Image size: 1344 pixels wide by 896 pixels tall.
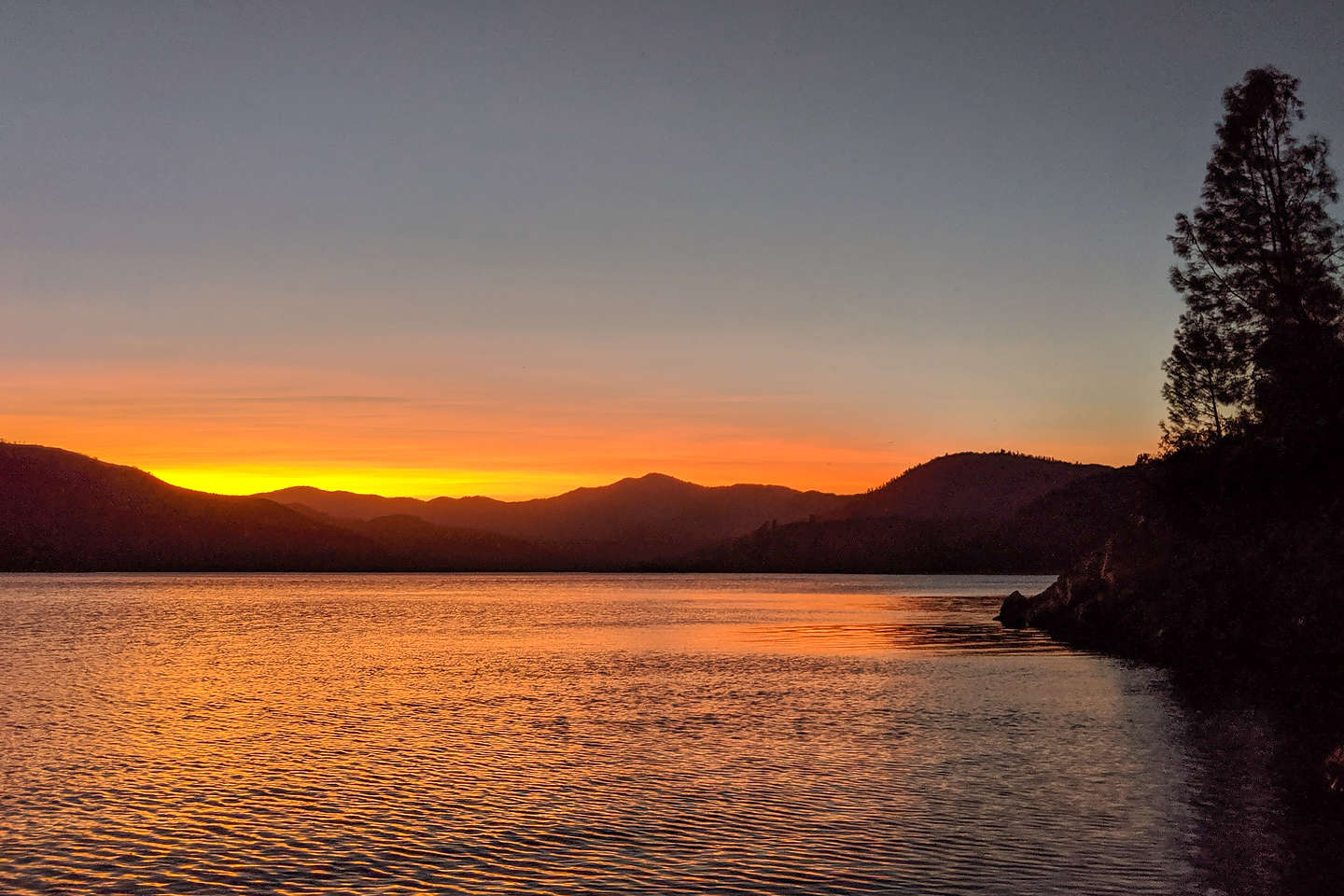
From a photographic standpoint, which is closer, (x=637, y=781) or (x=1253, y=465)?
(x=637, y=781)

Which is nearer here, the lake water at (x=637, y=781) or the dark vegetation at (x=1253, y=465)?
the lake water at (x=637, y=781)

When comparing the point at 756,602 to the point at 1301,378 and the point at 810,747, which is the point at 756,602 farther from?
the point at 810,747

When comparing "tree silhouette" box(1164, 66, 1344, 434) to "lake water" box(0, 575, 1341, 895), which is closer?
"lake water" box(0, 575, 1341, 895)

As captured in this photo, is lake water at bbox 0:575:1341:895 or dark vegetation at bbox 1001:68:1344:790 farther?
dark vegetation at bbox 1001:68:1344:790

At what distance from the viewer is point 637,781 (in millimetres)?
23438

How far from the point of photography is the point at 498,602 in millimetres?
146000

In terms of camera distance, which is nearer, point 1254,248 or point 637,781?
point 637,781

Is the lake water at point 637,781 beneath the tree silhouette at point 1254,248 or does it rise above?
beneath

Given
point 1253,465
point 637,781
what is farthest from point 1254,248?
point 637,781

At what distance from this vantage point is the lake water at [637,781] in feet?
53.8

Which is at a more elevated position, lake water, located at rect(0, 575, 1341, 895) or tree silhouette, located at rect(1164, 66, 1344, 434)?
tree silhouette, located at rect(1164, 66, 1344, 434)

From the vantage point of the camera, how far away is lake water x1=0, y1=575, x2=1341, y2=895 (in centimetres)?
1641

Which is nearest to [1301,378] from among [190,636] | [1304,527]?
[1304,527]

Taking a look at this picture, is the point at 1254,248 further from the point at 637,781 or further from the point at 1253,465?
the point at 637,781
